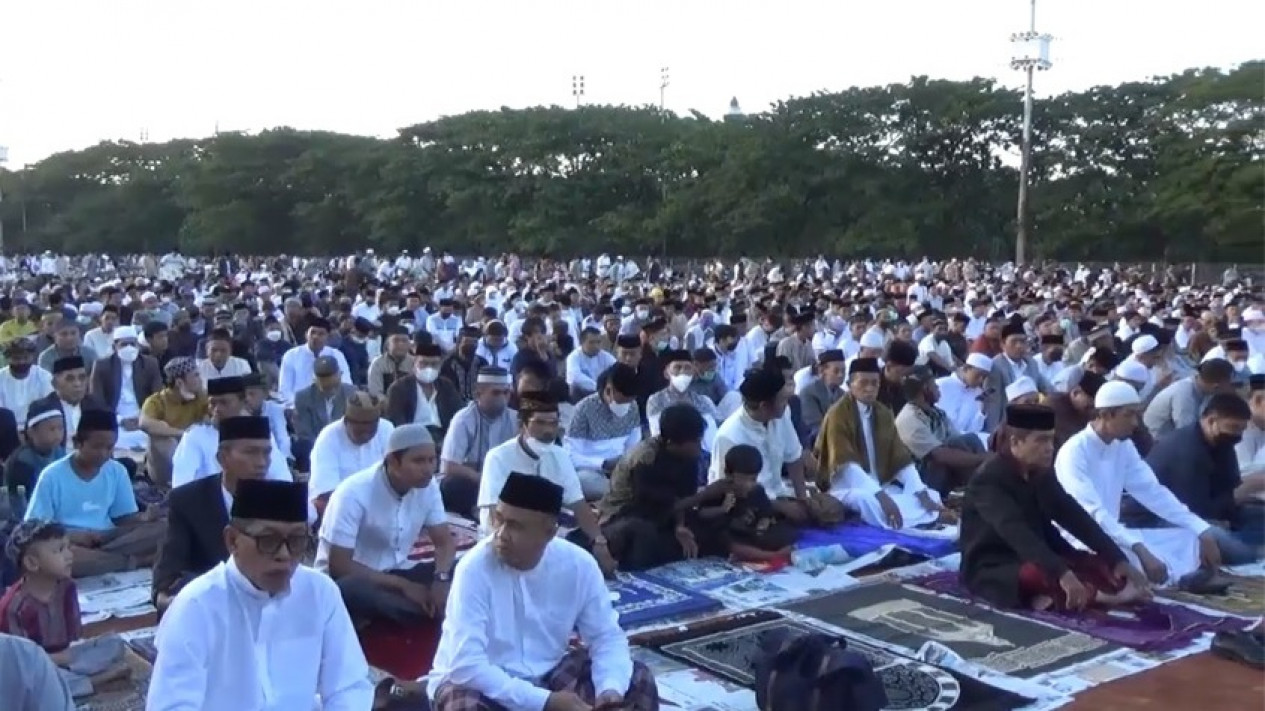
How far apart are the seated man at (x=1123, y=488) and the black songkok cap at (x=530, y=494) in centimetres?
320

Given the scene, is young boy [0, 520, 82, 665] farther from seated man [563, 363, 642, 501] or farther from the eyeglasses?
seated man [563, 363, 642, 501]

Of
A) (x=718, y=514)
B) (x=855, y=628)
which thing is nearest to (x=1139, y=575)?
(x=855, y=628)

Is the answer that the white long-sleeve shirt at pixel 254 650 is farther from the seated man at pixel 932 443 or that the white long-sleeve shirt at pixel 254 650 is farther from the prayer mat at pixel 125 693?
the seated man at pixel 932 443

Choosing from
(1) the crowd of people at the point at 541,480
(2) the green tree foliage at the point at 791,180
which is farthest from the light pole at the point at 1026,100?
(1) the crowd of people at the point at 541,480

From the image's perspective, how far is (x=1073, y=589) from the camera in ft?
17.1

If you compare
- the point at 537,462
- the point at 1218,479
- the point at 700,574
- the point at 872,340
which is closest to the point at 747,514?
the point at 700,574

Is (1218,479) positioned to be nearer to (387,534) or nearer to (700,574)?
(700,574)

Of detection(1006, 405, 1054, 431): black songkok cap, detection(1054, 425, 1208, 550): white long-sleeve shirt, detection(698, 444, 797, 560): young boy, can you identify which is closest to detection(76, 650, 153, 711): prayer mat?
detection(698, 444, 797, 560): young boy

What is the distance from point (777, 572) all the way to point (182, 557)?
2903mm

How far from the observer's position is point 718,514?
640 cm

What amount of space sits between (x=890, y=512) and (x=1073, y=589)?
5.78ft

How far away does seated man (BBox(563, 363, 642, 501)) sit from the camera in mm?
7719

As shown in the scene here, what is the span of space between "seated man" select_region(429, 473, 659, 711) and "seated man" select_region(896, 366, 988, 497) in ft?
14.3

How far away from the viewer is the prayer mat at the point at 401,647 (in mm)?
4668
